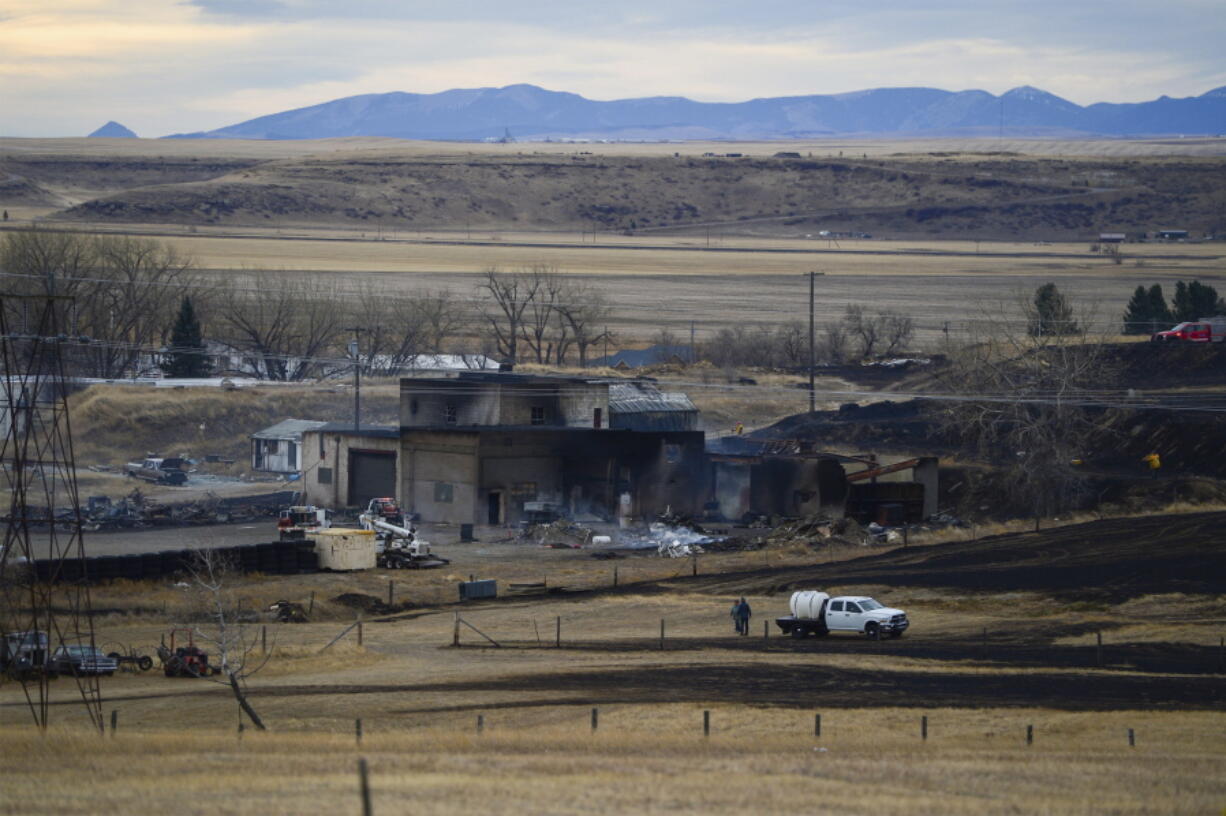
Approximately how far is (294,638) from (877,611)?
1283 centimetres

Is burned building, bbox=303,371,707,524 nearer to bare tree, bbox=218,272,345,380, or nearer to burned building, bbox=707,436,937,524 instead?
burned building, bbox=707,436,937,524

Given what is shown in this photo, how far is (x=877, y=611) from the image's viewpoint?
1262 inches

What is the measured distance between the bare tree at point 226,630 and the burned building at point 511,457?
13.6 meters

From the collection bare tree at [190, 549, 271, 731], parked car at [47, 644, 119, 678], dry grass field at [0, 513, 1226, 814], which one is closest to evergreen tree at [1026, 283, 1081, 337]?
dry grass field at [0, 513, 1226, 814]

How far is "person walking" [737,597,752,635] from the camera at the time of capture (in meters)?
32.2

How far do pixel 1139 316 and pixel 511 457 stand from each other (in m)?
48.1

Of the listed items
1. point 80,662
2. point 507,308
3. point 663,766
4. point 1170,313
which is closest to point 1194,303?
point 1170,313

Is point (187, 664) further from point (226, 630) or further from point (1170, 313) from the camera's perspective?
point (1170, 313)

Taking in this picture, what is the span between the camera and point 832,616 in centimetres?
3219

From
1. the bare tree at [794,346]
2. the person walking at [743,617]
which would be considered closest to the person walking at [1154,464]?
the person walking at [743,617]

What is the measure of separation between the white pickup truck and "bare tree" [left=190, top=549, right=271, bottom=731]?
11.5m

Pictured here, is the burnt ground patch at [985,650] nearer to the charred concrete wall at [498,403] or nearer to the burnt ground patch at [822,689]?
the burnt ground patch at [822,689]

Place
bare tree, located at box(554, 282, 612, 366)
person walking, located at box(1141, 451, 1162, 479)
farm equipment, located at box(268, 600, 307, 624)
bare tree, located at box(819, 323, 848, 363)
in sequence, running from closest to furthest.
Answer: farm equipment, located at box(268, 600, 307, 624) → person walking, located at box(1141, 451, 1162, 479) → bare tree, located at box(819, 323, 848, 363) → bare tree, located at box(554, 282, 612, 366)

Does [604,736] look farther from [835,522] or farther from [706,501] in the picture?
[706,501]
